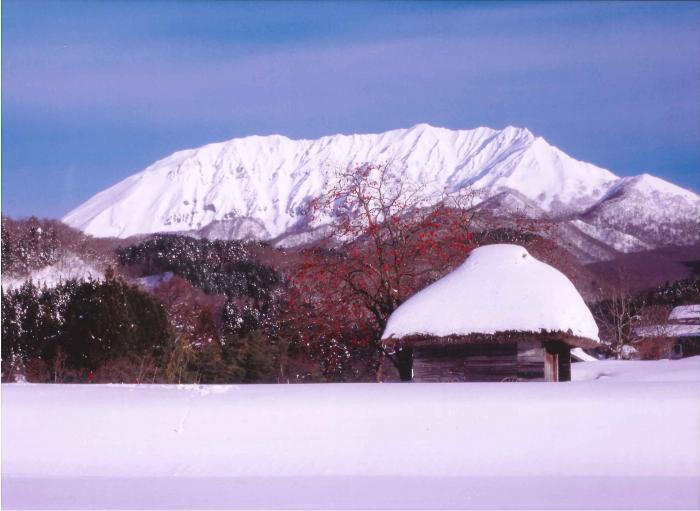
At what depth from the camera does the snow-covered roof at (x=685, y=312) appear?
55194mm

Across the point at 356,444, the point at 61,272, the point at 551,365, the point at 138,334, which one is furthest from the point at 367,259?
the point at 61,272

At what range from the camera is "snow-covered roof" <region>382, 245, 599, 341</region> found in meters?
16.7

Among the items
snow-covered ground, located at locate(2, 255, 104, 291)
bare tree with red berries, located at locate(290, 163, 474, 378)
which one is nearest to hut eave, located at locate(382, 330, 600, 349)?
bare tree with red berries, located at locate(290, 163, 474, 378)

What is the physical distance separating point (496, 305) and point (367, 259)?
271 inches

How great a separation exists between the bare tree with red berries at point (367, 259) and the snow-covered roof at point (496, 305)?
13.7 feet

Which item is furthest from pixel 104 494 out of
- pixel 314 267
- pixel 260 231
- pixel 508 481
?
pixel 260 231

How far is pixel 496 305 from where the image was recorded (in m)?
17.2

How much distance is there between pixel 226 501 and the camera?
384 inches

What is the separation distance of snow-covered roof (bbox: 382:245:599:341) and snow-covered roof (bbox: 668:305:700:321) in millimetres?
39680

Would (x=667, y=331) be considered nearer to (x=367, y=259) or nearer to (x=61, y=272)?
(x=367, y=259)

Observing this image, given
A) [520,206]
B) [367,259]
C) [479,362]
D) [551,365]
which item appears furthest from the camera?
[520,206]

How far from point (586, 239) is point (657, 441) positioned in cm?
10066

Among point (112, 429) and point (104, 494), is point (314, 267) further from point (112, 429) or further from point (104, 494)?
point (104, 494)

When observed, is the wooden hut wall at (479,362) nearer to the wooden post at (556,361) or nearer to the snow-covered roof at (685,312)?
the wooden post at (556,361)
